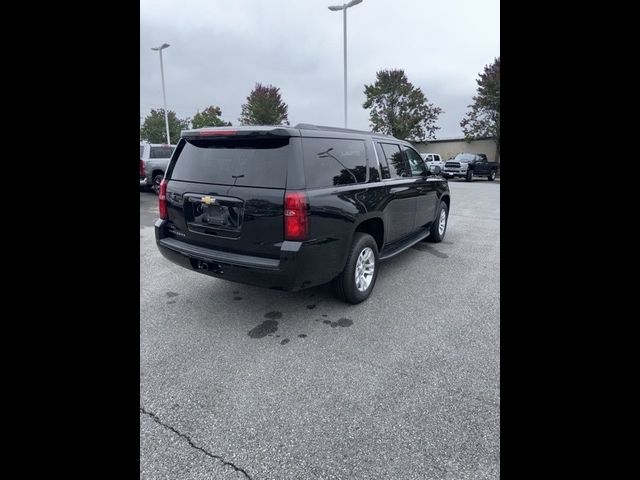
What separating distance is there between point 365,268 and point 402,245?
3.54 ft

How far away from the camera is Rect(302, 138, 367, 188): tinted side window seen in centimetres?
338

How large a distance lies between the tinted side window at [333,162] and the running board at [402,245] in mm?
1060

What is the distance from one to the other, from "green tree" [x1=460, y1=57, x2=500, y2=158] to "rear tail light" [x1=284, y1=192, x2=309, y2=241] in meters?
31.8

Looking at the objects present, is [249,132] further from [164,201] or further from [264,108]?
[264,108]

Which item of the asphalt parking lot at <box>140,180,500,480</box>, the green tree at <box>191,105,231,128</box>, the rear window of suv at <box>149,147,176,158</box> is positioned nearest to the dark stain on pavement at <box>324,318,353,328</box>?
the asphalt parking lot at <box>140,180,500,480</box>

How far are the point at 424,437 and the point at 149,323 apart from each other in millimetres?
2759

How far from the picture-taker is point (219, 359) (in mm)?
3027

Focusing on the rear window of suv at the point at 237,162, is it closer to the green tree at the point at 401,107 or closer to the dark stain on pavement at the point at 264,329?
the dark stain on pavement at the point at 264,329

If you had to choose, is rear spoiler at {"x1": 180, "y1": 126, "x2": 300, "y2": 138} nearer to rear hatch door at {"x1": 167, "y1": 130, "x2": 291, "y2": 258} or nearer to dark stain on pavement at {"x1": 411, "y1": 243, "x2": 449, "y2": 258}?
rear hatch door at {"x1": 167, "y1": 130, "x2": 291, "y2": 258}

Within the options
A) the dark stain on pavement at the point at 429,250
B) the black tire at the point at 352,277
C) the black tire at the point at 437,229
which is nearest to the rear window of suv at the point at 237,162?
the black tire at the point at 352,277

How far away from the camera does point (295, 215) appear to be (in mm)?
3152
